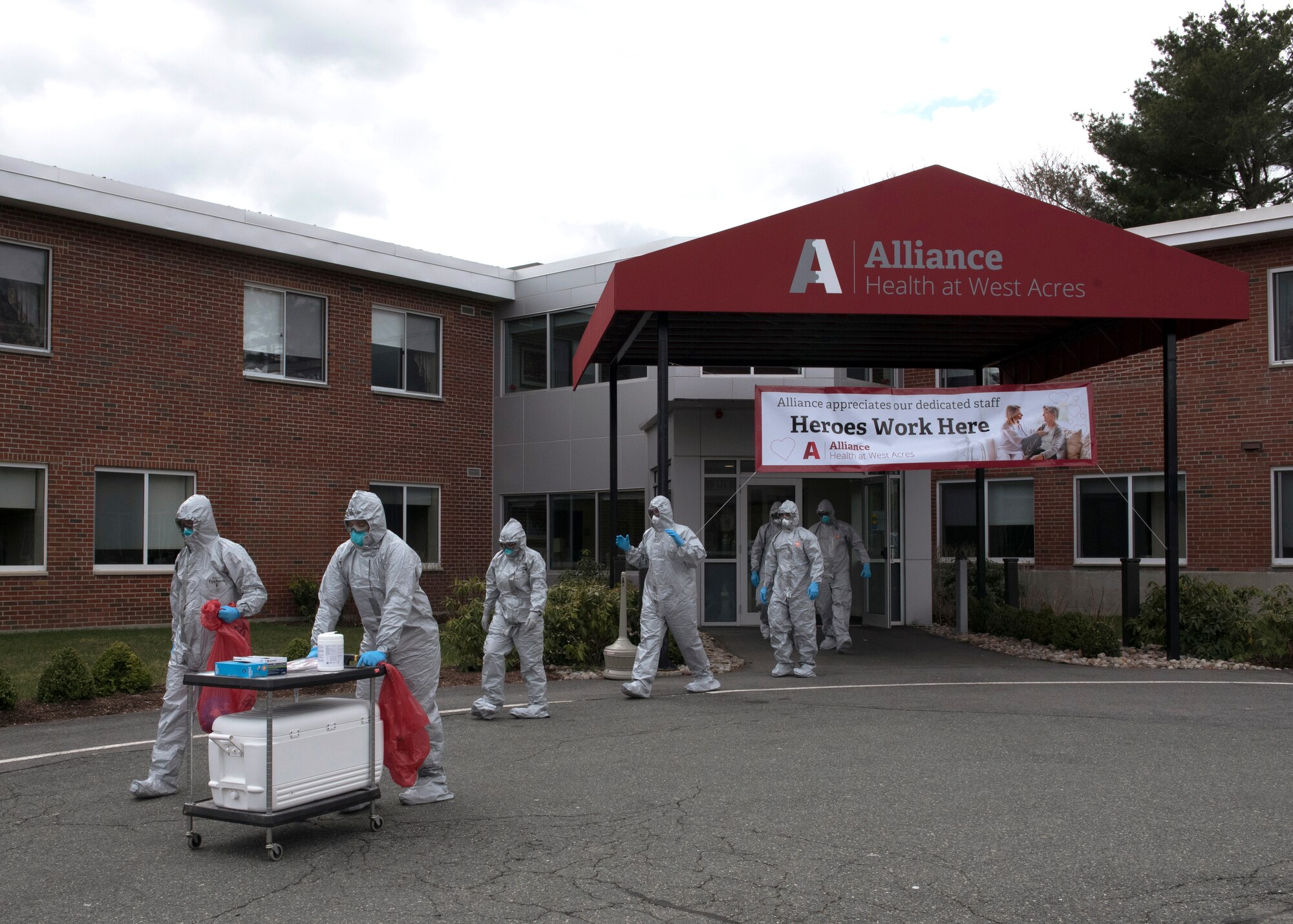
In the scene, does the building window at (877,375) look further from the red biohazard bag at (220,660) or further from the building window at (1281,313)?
the red biohazard bag at (220,660)

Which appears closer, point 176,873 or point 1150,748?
point 176,873

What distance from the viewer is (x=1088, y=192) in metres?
35.3

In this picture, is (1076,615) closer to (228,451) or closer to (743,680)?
(743,680)

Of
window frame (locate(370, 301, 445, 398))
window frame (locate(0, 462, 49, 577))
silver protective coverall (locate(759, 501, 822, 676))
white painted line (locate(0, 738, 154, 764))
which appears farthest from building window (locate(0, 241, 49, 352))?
silver protective coverall (locate(759, 501, 822, 676))

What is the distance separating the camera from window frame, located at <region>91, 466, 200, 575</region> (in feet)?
58.6

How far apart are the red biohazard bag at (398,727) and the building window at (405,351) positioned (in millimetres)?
15907

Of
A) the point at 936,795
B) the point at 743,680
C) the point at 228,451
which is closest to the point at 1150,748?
the point at 936,795

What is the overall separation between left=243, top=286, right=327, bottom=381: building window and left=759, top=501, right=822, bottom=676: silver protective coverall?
414 inches

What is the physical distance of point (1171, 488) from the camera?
45.2 feet

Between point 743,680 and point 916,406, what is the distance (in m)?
4.06

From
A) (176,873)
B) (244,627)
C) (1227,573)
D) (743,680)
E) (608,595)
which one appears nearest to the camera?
(176,873)

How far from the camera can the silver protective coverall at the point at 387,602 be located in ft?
22.9

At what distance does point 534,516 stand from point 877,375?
24.0 ft

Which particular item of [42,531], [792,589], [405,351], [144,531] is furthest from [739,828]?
[405,351]
